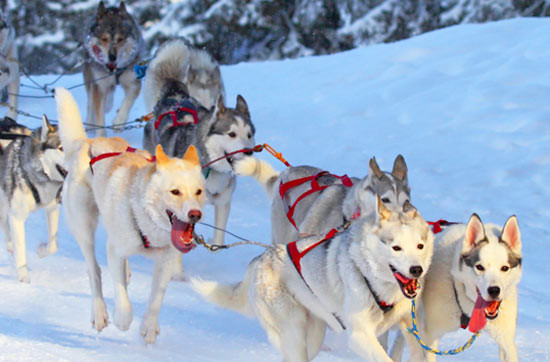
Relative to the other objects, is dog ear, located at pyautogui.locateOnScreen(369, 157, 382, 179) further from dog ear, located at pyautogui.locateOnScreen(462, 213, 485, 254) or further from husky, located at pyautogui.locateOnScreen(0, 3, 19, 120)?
husky, located at pyautogui.locateOnScreen(0, 3, 19, 120)

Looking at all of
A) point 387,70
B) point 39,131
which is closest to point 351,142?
point 387,70

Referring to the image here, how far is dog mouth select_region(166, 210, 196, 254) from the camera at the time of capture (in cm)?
377

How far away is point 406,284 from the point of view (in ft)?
9.79

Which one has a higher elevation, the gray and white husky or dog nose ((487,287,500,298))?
dog nose ((487,287,500,298))

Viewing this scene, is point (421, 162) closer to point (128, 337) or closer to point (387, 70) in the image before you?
point (387, 70)

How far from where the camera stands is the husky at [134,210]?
12.4ft

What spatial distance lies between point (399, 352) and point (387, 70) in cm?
688

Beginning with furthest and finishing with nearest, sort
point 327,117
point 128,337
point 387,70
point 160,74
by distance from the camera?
point 387,70
point 327,117
point 160,74
point 128,337

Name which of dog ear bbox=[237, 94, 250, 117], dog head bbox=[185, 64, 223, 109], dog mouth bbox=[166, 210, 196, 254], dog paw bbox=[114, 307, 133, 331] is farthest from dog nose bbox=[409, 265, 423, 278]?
dog head bbox=[185, 64, 223, 109]

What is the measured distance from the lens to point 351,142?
8.36 meters

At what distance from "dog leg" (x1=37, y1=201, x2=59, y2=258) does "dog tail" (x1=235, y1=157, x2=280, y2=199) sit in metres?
1.44

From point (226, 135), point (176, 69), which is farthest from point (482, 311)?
point (176, 69)

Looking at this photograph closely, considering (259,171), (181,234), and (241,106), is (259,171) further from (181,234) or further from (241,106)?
(181,234)

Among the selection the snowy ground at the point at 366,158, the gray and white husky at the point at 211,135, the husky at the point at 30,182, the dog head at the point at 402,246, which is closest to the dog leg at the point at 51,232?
the husky at the point at 30,182
